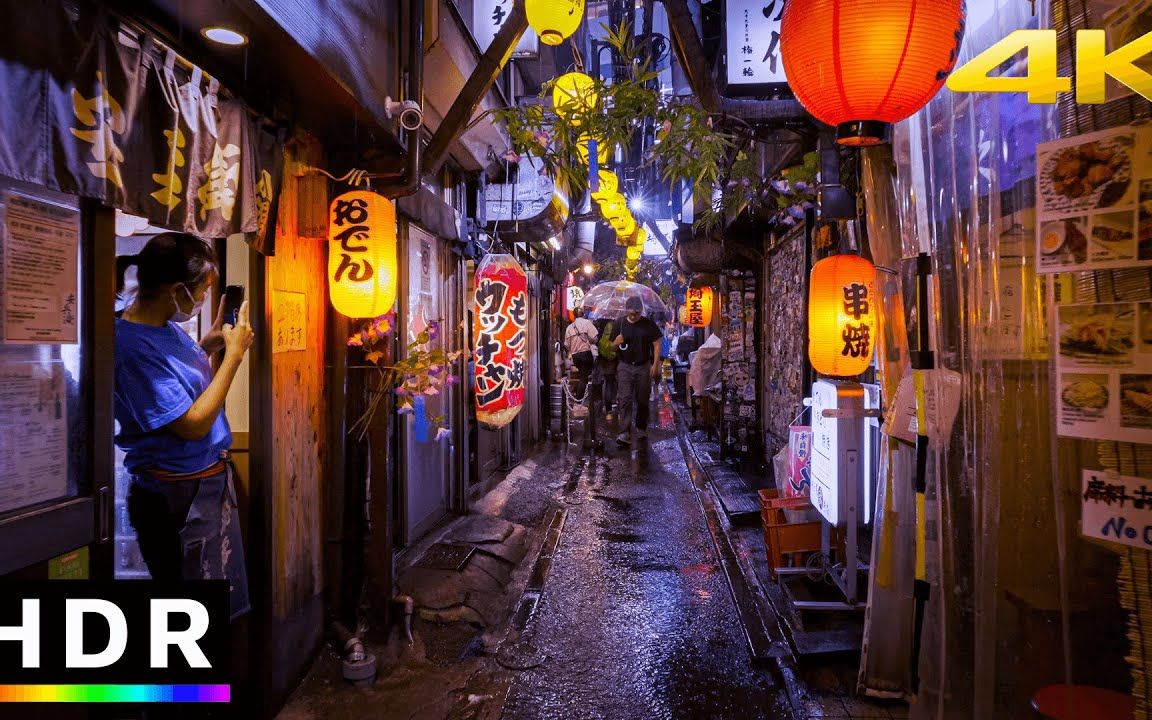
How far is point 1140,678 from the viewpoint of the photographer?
3162 millimetres

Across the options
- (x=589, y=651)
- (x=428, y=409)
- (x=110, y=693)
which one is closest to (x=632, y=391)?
(x=428, y=409)

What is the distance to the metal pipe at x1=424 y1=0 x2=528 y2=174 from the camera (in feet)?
22.3

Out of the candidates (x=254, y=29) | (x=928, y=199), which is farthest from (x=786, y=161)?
(x=254, y=29)

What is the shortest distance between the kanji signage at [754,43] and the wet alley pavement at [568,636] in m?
6.36

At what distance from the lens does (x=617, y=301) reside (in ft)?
65.5

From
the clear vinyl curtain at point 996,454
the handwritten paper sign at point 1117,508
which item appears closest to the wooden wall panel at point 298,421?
the clear vinyl curtain at point 996,454

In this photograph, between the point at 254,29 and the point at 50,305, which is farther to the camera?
the point at 254,29

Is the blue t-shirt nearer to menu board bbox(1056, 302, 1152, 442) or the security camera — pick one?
the security camera

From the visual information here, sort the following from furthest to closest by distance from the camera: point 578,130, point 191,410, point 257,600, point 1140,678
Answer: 1. point 578,130
2. point 257,600
3. point 191,410
4. point 1140,678

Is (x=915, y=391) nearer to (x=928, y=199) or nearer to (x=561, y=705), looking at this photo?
(x=928, y=199)

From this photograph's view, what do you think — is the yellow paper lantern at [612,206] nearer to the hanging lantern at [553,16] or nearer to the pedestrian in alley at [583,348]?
the pedestrian in alley at [583,348]

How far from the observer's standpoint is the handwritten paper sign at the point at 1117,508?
312 centimetres

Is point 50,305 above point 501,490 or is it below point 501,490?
above

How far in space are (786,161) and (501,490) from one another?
8078mm
